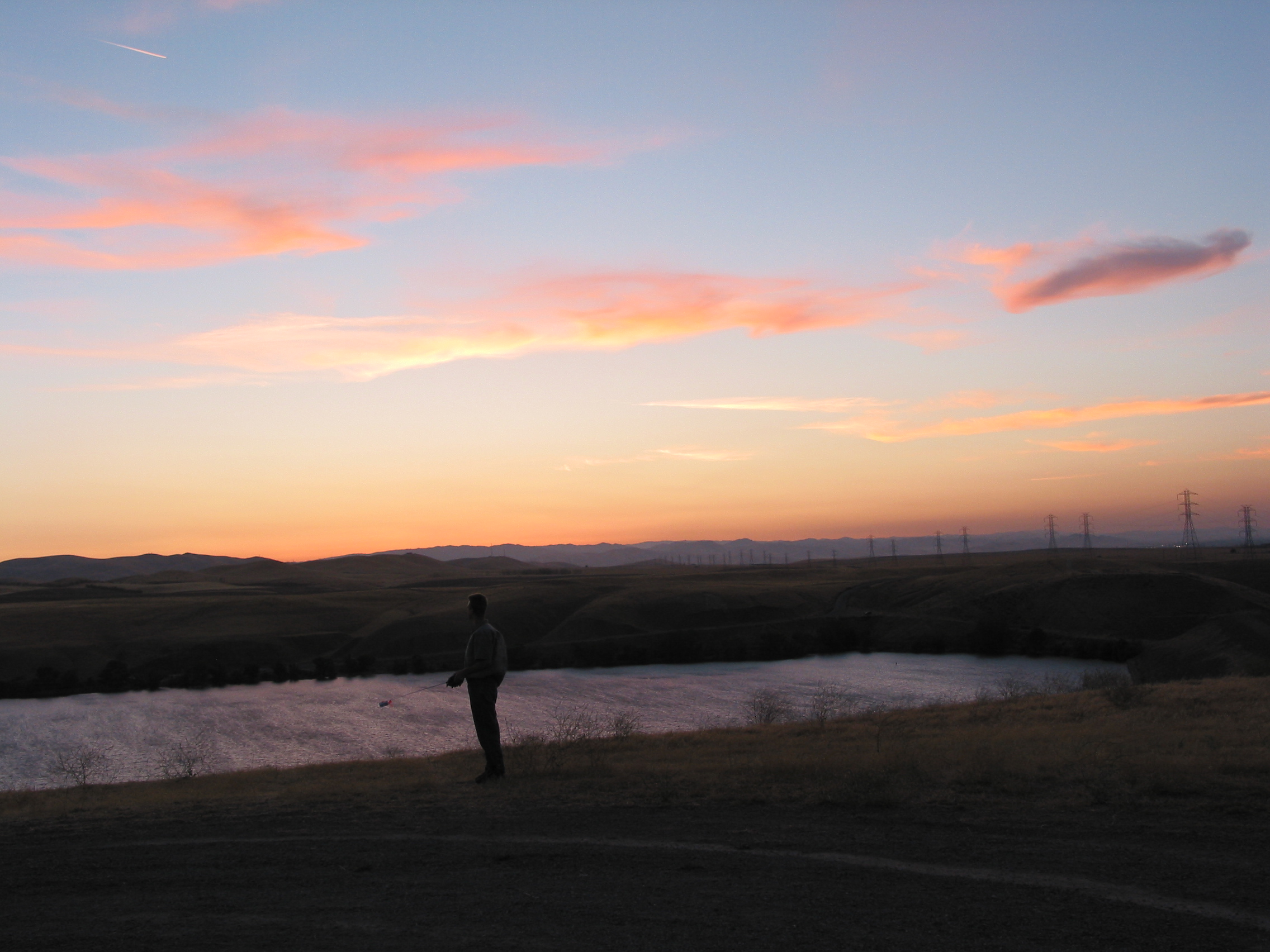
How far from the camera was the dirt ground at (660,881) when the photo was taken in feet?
17.6

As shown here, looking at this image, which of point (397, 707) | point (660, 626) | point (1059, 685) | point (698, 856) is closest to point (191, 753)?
point (397, 707)

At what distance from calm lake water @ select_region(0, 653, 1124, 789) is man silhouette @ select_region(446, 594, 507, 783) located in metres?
22.2

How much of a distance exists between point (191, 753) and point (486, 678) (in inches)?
1313

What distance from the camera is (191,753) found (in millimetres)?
38312

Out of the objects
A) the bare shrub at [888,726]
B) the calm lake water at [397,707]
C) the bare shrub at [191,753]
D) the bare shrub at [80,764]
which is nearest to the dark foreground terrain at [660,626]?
the calm lake water at [397,707]

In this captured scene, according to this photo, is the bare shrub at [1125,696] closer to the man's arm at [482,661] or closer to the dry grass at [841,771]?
the dry grass at [841,771]

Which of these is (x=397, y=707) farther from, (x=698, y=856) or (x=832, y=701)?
(x=698, y=856)

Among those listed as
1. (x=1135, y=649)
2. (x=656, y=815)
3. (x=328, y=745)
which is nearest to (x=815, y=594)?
(x=1135, y=649)

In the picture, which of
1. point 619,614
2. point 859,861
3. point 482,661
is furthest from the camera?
point 619,614

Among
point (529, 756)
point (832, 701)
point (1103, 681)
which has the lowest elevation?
point (832, 701)

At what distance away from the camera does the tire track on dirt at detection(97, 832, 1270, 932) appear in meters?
5.54

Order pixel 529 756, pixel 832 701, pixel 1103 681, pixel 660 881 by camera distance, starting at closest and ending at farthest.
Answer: pixel 660 881 → pixel 529 756 → pixel 1103 681 → pixel 832 701

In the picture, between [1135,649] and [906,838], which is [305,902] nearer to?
[906,838]

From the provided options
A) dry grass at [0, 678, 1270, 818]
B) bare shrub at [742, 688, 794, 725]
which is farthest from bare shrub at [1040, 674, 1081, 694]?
dry grass at [0, 678, 1270, 818]
